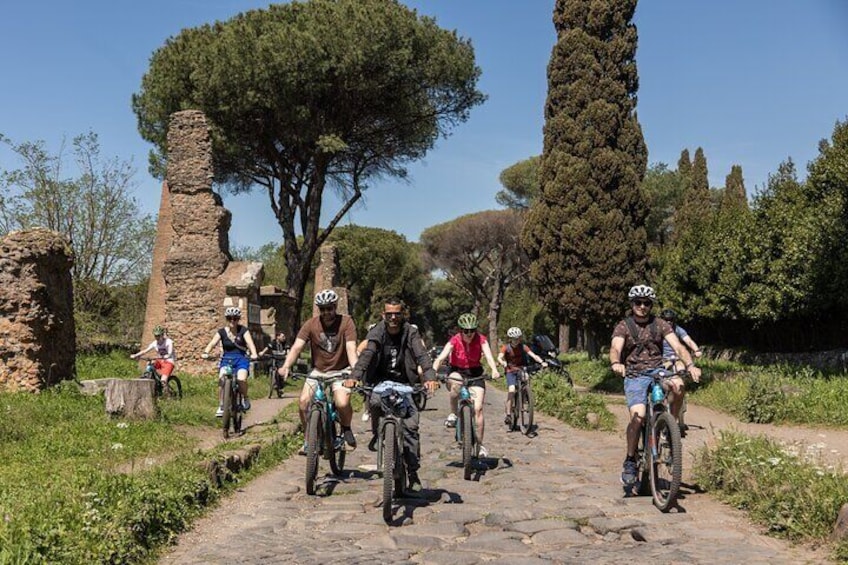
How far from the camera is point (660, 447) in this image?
7.08 metres

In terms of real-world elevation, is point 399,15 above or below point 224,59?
above

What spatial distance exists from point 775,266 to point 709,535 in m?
20.2

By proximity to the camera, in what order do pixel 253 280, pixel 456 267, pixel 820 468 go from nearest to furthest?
pixel 820 468
pixel 253 280
pixel 456 267

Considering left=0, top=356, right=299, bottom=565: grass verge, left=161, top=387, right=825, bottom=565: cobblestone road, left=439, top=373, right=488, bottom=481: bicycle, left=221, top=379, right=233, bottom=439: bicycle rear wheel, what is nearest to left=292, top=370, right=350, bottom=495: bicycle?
left=161, top=387, right=825, bottom=565: cobblestone road

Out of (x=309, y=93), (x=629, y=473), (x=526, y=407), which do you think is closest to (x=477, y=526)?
(x=629, y=473)

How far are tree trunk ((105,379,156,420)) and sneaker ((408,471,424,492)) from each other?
4.74 metres

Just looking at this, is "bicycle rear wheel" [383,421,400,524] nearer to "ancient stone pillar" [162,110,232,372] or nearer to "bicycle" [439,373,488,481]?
"bicycle" [439,373,488,481]

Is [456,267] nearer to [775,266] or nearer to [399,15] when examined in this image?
[399,15]

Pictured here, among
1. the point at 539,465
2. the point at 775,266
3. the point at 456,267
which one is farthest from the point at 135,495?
the point at 456,267

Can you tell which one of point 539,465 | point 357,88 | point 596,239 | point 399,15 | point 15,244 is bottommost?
point 539,465

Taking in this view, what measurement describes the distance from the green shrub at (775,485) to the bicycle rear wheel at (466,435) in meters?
2.41

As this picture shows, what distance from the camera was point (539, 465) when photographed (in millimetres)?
9898

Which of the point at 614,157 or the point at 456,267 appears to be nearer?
the point at 614,157

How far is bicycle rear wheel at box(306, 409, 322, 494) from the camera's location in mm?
7540
